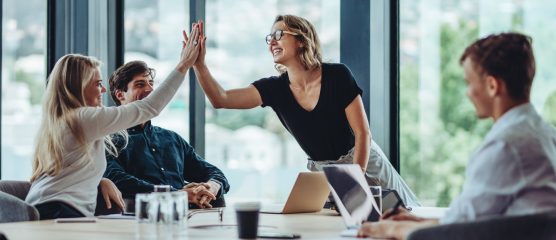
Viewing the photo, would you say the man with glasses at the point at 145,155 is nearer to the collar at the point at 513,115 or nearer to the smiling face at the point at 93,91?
the smiling face at the point at 93,91

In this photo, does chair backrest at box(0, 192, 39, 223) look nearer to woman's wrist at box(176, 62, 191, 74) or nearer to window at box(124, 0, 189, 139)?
woman's wrist at box(176, 62, 191, 74)

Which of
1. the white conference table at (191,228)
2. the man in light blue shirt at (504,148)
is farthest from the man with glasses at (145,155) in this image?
the man in light blue shirt at (504,148)

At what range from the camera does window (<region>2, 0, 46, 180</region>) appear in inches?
234

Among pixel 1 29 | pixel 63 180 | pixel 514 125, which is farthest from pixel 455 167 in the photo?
pixel 1 29

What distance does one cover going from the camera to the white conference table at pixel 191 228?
259cm

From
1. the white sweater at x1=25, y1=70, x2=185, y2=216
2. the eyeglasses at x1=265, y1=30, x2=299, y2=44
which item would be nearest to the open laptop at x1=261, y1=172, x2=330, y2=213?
the white sweater at x1=25, y1=70, x2=185, y2=216

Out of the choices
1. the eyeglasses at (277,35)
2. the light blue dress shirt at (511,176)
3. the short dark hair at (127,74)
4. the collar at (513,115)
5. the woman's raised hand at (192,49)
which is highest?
the eyeglasses at (277,35)

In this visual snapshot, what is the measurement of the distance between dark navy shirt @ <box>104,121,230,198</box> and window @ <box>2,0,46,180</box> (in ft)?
5.49

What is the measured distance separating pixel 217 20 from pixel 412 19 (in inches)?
50.7

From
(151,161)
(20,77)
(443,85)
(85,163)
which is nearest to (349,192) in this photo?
(85,163)

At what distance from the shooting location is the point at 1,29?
5.91m

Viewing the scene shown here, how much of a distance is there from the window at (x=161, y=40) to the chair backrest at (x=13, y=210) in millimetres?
2431

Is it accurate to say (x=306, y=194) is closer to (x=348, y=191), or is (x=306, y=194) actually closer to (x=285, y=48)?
(x=348, y=191)

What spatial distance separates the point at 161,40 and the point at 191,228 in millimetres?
3148
